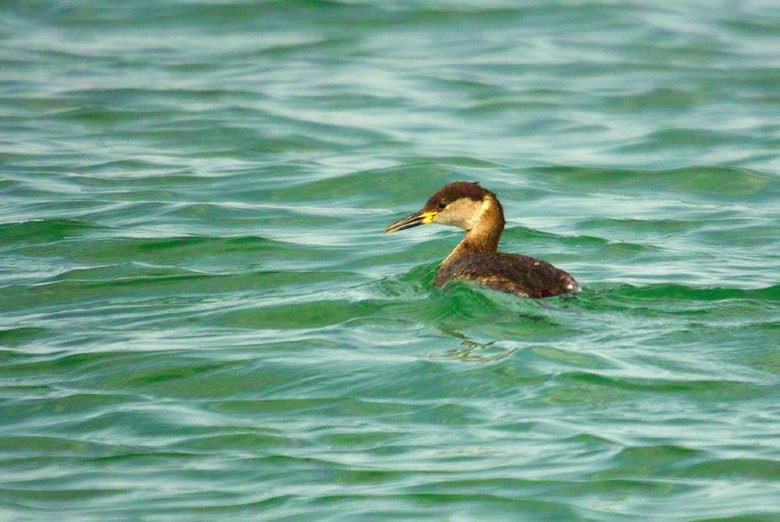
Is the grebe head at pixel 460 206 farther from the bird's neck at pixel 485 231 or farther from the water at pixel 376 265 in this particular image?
the water at pixel 376 265

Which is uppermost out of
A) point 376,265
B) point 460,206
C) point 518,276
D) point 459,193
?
point 459,193

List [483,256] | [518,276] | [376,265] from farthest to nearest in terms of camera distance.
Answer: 1. [376,265]
2. [483,256]
3. [518,276]

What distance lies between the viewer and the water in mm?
5648

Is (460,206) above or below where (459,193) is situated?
below

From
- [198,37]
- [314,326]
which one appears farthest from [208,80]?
[314,326]

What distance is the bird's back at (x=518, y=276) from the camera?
7.87 meters

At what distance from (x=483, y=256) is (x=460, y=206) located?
716 mm

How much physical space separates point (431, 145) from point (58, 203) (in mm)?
4484

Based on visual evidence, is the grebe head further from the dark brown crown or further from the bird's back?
the bird's back

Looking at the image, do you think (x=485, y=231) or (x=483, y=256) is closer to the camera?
(x=483, y=256)

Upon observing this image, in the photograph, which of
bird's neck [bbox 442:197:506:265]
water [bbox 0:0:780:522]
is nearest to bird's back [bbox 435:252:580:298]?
water [bbox 0:0:780:522]

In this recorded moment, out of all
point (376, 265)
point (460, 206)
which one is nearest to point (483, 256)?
point (460, 206)

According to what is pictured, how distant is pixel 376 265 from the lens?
9.76 m

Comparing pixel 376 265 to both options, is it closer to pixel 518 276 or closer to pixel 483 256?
pixel 483 256
